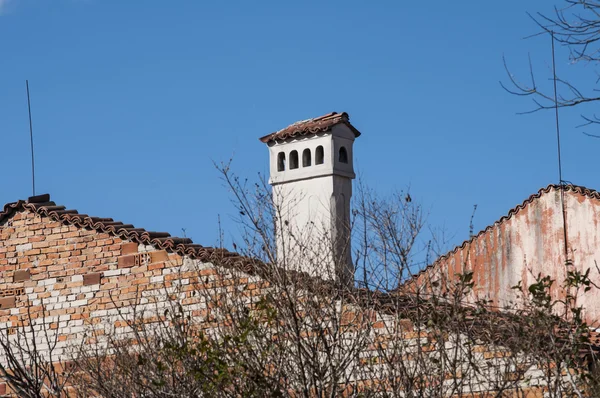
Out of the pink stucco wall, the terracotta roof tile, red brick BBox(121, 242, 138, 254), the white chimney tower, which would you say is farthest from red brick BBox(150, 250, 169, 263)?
the pink stucco wall

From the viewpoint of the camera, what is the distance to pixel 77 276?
1262 cm

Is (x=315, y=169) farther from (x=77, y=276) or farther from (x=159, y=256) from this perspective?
(x=77, y=276)

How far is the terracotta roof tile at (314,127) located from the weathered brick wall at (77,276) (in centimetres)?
284

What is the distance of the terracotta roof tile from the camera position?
1377 cm

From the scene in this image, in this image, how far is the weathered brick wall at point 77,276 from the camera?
11977 mm

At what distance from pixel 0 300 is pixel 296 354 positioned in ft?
20.7

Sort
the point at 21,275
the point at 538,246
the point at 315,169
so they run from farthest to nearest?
1. the point at 538,246
2. the point at 315,169
3. the point at 21,275

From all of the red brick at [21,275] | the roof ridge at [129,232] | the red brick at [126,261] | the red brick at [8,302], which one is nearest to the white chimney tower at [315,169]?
the roof ridge at [129,232]

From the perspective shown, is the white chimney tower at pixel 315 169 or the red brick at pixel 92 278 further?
the white chimney tower at pixel 315 169

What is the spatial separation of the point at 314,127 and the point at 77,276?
3713 mm

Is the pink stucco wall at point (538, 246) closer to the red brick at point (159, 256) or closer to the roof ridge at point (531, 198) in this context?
the roof ridge at point (531, 198)

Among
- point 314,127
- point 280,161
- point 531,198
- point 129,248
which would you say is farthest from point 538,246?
point 129,248

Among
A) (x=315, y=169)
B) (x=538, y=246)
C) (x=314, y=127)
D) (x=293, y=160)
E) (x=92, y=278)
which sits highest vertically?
(x=314, y=127)

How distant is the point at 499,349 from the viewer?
30.4ft
